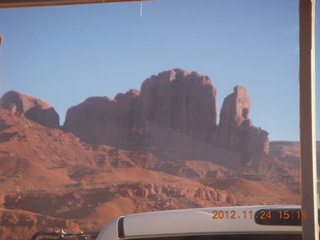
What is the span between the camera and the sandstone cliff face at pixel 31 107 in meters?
36.8

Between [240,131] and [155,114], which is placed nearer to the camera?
[240,131]

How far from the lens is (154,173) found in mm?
31406

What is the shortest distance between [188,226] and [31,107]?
3725 centimetres

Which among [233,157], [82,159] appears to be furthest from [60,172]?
[233,157]

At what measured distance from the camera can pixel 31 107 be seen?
3781 centimetres

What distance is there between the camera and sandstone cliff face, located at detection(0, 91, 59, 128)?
121 ft

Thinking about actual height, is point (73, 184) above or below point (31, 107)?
below

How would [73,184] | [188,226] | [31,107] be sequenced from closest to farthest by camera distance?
[188,226] < [73,184] < [31,107]

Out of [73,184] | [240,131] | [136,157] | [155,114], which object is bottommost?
[73,184]

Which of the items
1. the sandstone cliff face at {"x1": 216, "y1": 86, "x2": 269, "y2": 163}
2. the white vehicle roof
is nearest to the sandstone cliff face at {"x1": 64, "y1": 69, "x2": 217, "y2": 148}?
the sandstone cliff face at {"x1": 216, "y1": 86, "x2": 269, "y2": 163}

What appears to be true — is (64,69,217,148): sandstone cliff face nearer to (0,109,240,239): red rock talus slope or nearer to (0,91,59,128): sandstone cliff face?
(0,91,59,128): sandstone cliff face

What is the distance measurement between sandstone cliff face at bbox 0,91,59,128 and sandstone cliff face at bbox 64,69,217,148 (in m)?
1.48

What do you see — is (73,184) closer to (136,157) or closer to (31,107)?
(136,157)

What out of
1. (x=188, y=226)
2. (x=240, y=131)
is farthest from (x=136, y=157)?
(x=188, y=226)
